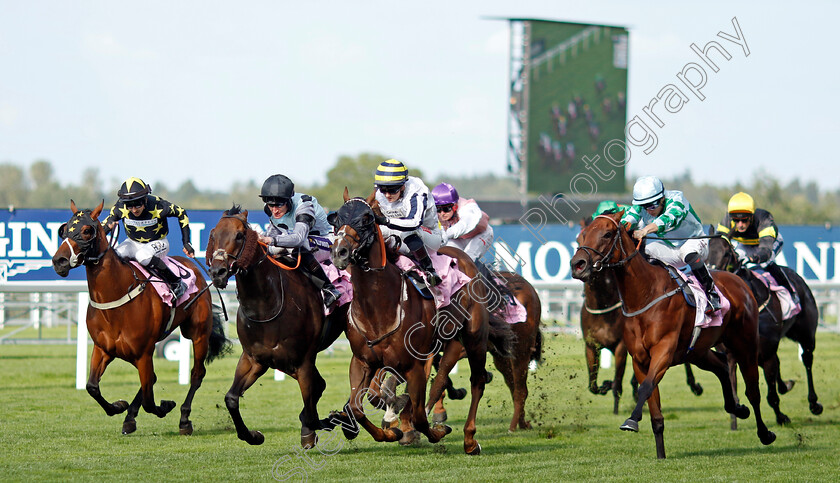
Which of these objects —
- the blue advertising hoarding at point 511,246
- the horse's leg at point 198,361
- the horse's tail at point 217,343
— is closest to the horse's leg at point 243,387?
the horse's leg at point 198,361

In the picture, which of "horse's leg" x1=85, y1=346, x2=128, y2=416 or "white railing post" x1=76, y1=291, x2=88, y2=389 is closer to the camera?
"horse's leg" x1=85, y1=346, x2=128, y2=416

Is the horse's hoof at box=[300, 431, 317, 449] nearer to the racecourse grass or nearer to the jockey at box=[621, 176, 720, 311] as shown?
the racecourse grass

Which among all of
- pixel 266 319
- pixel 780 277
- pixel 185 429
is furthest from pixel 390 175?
pixel 780 277

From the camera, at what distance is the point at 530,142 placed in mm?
25250

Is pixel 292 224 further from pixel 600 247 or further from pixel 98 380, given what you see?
pixel 600 247

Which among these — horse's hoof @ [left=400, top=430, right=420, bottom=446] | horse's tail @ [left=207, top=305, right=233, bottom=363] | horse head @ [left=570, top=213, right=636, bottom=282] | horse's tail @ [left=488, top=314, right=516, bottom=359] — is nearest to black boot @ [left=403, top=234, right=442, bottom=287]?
horse head @ [left=570, top=213, right=636, bottom=282]

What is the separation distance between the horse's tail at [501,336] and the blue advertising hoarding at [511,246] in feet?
12.4

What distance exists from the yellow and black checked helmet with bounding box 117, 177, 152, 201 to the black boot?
2956mm

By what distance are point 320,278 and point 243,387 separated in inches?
45.1

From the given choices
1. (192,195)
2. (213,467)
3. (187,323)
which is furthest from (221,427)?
(192,195)

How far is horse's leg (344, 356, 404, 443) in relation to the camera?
715 cm

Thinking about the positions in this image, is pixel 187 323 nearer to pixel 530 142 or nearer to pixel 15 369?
pixel 15 369

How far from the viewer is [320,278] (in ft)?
26.5

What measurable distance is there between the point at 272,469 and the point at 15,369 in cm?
939
